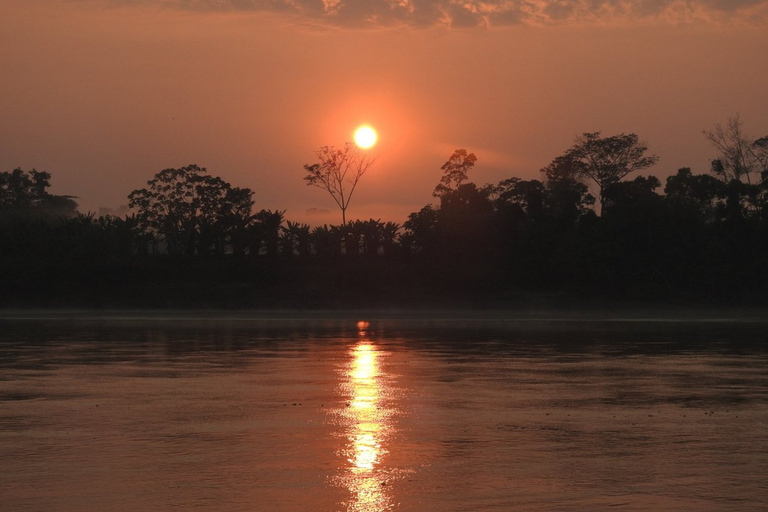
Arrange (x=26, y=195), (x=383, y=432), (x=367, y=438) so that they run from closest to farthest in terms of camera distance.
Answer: (x=367, y=438) < (x=383, y=432) < (x=26, y=195)

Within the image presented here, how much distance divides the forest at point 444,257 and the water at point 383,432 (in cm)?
4299

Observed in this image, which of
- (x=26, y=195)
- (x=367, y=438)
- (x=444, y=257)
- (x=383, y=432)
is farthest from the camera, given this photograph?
(x=26, y=195)

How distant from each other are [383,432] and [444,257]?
197ft

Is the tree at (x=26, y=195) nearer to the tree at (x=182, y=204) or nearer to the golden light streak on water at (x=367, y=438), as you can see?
the tree at (x=182, y=204)

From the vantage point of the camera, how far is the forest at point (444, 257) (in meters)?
66.8

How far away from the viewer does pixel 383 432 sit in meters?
12.2

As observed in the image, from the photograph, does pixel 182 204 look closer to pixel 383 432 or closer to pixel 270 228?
pixel 270 228

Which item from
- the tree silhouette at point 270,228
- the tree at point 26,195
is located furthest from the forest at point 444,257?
the tree at point 26,195

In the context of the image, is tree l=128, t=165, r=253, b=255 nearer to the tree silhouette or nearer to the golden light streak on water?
the tree silhouette

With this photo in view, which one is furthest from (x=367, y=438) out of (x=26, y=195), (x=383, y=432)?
(x=26, y=195)

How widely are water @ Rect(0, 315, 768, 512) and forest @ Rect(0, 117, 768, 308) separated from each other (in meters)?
43.0

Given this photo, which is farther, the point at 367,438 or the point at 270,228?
the point at 270,228

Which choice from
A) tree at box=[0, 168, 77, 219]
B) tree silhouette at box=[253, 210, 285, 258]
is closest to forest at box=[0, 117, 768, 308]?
tree silhouette at box=[253, 210, 285, 258]

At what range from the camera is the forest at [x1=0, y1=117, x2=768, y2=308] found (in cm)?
Answer: 6681
